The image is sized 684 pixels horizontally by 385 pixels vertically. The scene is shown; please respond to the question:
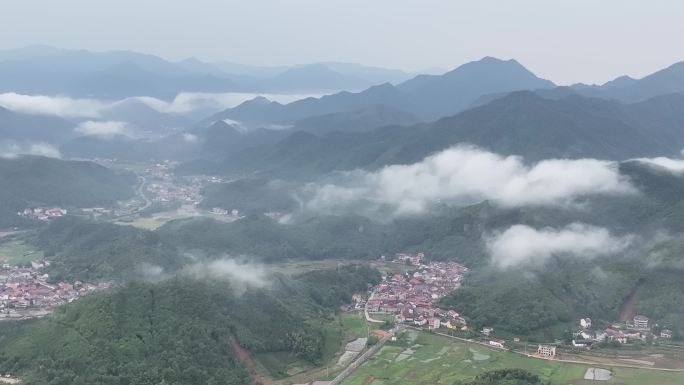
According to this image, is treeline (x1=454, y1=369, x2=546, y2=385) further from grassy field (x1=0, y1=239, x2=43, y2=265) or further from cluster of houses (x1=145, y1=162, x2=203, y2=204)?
cluster of houses (x1=145, y1=162, x2=203, y2=204)

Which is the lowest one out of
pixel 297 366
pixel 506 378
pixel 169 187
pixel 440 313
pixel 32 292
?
pixel 440 313

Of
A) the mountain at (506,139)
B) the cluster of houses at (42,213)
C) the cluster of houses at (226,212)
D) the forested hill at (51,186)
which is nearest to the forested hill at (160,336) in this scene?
the cluster of houses at (226,212)

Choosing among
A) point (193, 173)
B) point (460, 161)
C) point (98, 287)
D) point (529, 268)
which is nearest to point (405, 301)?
point (529, 268)

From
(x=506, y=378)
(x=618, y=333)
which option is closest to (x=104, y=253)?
(x=506, y=378)

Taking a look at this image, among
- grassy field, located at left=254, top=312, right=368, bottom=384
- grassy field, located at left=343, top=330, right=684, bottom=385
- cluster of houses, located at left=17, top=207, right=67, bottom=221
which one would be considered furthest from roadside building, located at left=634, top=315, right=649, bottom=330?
cluster of houses, located at left=17, top=207, right=67, bottom=221

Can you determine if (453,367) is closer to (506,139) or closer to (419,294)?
(419,294)

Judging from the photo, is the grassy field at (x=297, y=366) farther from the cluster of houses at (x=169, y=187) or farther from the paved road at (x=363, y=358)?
the cluster of houses at (x=169, y=187)

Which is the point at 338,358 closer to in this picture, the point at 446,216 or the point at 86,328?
the point at 86,328
